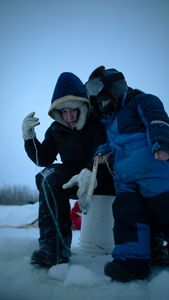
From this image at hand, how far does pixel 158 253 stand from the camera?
5.66 ft

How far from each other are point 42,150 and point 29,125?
266 mm

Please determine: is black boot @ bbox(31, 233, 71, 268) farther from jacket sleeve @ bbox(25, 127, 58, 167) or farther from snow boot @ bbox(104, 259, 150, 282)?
jacket sleeve @ bbox(25, 127, 58, 167)

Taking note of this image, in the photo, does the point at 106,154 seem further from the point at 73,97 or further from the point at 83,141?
the point at 73,97

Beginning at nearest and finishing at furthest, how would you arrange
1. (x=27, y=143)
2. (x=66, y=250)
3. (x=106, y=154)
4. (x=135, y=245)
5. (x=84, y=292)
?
(x=84, y=292)
(x=135, y=245)
(x=66, y=250)
(x=106, y=154)
(x=27, y=143)

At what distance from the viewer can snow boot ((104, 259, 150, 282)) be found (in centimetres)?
135

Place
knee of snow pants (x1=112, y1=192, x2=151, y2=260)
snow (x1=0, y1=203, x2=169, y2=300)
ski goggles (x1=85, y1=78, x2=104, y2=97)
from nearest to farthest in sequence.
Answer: snow (x1=0, y1=203, x2=169, y2=300) < knee of snow pants (x1=112, y1=192, x2=151, y2=260) < ski goggles (x1=85, y1=78, x2=104, y2=97)

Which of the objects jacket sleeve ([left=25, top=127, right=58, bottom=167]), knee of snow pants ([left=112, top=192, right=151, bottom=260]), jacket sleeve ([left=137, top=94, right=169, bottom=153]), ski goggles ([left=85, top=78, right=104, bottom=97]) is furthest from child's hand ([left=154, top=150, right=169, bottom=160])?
jacket sleeve ([left=25, top=127, right=58, bottom=167])

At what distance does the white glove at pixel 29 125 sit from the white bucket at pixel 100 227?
613mm

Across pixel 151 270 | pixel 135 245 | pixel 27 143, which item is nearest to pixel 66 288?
pixel 135 245

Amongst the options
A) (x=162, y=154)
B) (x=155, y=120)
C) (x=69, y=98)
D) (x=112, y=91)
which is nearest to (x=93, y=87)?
(x=69, y=98)

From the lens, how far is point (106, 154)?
1.81 metres

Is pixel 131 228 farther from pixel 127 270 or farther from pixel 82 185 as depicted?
pixel 82 185

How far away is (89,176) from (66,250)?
43cm

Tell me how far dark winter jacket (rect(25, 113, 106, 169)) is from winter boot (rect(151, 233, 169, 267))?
24.1 inches
